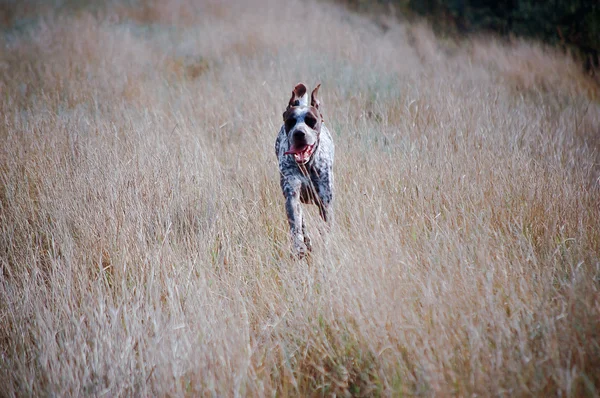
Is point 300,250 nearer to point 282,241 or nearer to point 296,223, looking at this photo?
point 296,223

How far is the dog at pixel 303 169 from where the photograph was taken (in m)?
3.18

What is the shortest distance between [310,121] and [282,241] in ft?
3.25

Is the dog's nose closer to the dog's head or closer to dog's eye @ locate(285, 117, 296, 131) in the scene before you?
the dog's head

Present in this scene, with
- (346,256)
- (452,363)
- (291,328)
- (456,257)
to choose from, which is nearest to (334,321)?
(291,328)

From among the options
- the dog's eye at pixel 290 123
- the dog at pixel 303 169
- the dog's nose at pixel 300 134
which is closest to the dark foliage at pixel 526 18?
the dog at pixel 303 169

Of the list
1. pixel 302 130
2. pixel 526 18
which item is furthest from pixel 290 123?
pixel 526 18

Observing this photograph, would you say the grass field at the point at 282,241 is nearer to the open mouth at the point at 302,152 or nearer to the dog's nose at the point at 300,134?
the open mouth at the point at 302,152

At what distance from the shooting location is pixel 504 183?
364 centimetres

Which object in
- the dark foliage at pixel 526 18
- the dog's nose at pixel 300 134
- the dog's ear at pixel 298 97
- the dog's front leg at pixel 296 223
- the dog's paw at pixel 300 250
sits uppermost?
the dark foliage at pixel 526 18

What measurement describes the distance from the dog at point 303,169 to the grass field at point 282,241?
0.62ft

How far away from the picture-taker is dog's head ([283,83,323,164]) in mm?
3160

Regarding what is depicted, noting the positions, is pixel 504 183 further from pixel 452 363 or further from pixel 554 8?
pixel 554 8

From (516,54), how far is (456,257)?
752 cm

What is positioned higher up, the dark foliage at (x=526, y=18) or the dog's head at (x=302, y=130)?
the dark foliage at (x=526, y=18)
